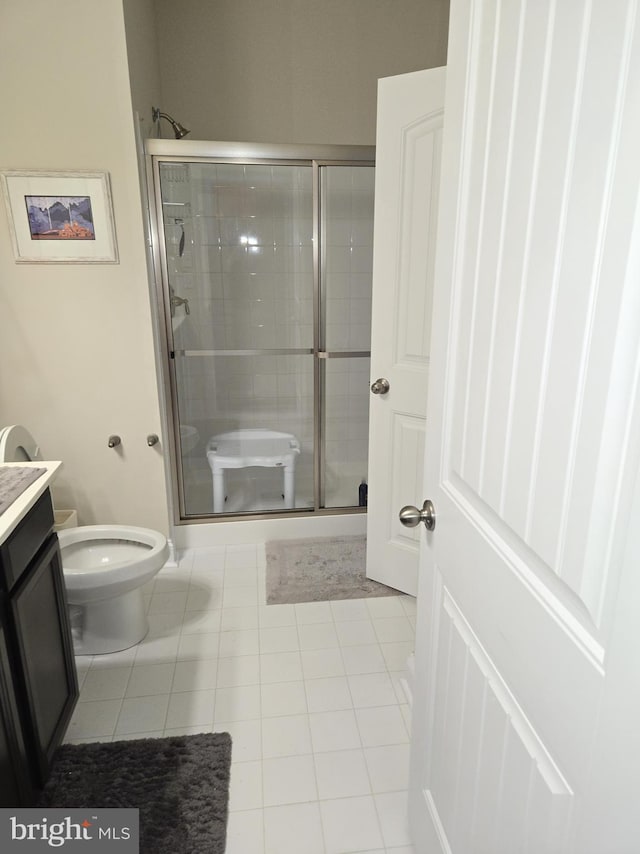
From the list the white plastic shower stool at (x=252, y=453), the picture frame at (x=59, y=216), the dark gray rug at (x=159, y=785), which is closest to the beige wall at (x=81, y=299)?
the picture frame at (x=59, y=216)

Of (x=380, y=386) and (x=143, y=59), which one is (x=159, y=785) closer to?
(x=380, y=386)

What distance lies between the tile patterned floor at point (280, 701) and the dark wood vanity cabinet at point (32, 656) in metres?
0.29

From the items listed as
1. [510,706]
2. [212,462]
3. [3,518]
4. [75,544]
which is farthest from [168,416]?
[510,706]

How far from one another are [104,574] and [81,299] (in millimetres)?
1186

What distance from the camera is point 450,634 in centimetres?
106

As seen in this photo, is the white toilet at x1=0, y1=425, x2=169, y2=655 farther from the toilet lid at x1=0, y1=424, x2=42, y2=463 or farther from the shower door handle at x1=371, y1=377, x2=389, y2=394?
the shower door handle at x1=371, y1=377, x2=389, y2=394

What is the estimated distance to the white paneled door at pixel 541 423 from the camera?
530 millimetres

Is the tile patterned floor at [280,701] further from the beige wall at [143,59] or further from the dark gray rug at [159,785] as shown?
the beige wall at [143,59]

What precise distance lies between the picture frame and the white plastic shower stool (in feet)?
4.14

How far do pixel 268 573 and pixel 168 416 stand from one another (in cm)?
92

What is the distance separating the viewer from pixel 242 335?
306 centimetres

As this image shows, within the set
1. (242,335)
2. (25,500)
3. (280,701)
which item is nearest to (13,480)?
(25,500)

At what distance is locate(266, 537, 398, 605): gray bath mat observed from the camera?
243 cm

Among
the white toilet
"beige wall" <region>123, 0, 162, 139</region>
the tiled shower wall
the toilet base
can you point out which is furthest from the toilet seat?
"beige wall" <region>123, 0, 162, 139</region>
